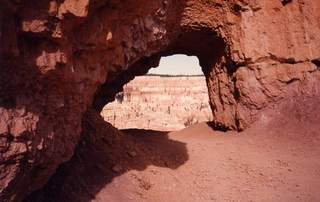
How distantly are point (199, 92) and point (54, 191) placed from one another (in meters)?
43.7

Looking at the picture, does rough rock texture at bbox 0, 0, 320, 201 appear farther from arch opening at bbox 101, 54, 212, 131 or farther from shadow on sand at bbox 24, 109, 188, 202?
arch opening at bbox 101, 54, 212, 131

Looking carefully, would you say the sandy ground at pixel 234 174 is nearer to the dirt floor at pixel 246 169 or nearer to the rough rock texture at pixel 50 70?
the dirt floor at pixel 246 169

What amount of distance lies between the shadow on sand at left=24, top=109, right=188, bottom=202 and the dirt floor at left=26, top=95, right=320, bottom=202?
14mm

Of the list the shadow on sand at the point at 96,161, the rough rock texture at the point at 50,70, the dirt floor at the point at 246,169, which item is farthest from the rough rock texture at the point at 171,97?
the rough rock texture at the point at 50,70

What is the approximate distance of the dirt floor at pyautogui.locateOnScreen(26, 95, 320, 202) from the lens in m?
4.09

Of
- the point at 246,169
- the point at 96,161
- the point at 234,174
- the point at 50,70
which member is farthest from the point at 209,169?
the point at 50,70

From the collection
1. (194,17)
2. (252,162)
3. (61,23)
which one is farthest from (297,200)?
(194,17)

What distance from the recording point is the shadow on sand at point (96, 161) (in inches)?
146

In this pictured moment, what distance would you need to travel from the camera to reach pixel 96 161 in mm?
4625

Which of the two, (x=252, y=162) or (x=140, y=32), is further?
(x=140, y=32)

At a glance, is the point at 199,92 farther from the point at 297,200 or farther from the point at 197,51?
the point at 297,200

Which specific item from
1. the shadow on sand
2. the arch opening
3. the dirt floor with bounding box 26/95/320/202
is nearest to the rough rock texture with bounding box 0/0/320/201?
the shadow on sand

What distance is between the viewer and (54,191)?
3639 millimetres

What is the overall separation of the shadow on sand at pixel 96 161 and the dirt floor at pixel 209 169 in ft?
0.05
